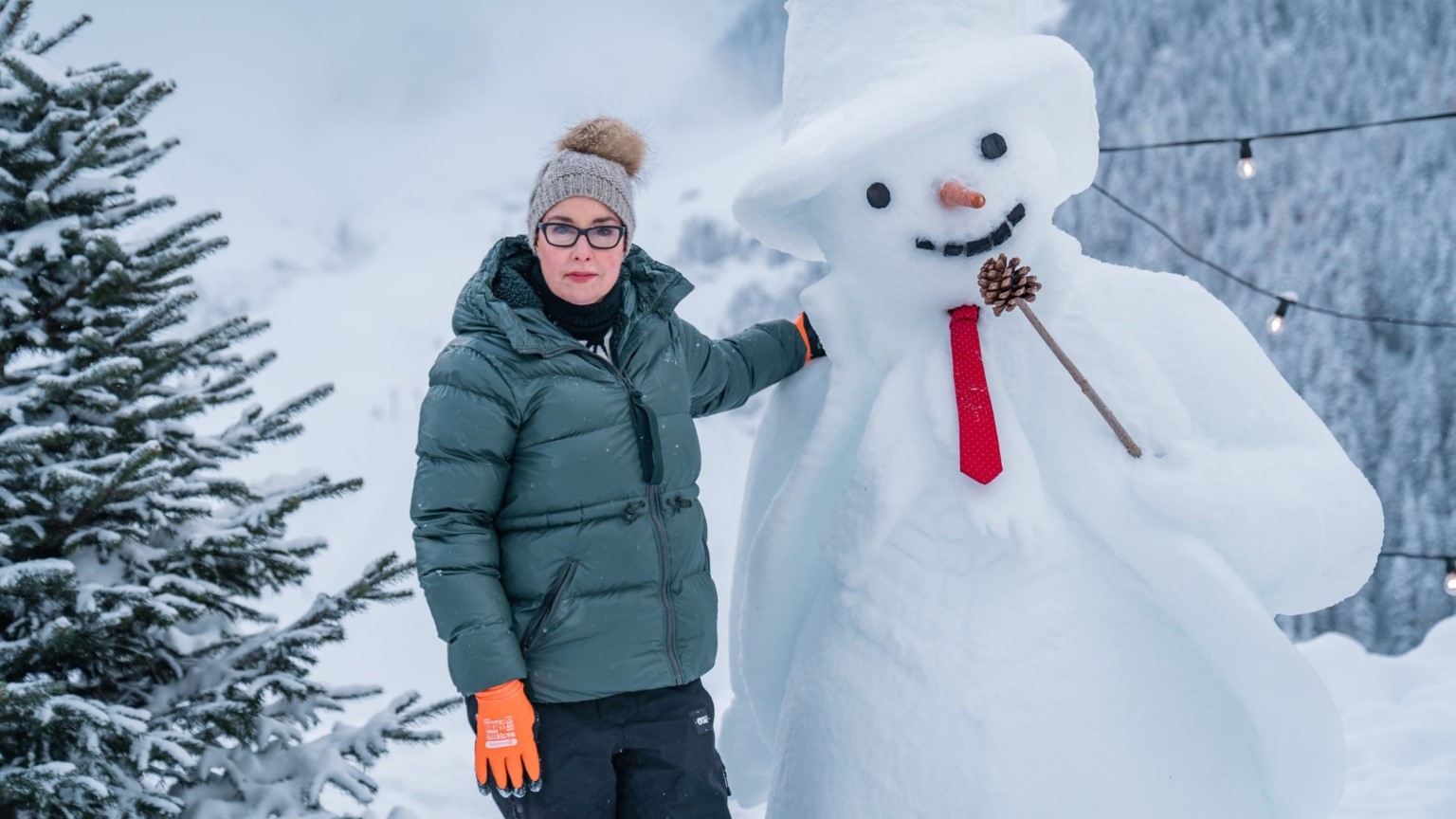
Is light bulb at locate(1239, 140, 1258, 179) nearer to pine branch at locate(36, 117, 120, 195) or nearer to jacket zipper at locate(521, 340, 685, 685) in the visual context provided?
jacket zipper at locate(521, 340, 685, 685)

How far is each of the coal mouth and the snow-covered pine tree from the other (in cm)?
127

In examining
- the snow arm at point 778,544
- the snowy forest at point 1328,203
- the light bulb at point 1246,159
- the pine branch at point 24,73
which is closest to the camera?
the snow arm at point 778,544

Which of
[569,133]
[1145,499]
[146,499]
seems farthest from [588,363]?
[146,499]

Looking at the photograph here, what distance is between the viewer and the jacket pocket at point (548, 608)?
127 centimetres

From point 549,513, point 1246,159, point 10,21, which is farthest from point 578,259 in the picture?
point 1246,159

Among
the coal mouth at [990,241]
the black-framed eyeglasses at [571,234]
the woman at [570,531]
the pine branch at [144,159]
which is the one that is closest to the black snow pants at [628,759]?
the woman at [570,531]

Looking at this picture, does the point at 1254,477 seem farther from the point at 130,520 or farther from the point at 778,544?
the point at 130,520

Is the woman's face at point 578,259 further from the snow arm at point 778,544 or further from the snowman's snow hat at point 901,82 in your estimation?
the snow arm at point 778,544

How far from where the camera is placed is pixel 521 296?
134 centimetres

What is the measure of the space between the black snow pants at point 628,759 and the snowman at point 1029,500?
21cm

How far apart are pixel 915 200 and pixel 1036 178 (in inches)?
6.9

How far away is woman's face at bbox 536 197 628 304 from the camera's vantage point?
132 cm

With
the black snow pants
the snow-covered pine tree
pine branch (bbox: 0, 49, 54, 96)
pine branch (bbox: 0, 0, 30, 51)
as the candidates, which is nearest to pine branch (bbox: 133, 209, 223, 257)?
the snow-covered pine tree

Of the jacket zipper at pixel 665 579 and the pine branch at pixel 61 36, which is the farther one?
the pine branch at pixel 61 36
